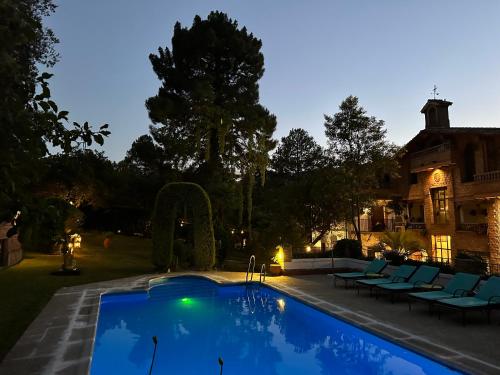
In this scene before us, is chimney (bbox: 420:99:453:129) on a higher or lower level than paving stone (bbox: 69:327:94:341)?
higher

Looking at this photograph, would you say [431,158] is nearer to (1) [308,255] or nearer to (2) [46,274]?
(1) [308,255]

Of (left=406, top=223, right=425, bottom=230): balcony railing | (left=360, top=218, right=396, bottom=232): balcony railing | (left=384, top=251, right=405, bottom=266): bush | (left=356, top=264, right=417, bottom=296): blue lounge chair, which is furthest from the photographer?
(left=360, top=218, right=396, bottom=232): balcony railing

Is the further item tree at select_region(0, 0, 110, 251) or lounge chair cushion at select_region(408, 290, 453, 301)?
lounge chair cushion at select_region(408, 290, 453, 301)

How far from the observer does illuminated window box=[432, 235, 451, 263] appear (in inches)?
1018

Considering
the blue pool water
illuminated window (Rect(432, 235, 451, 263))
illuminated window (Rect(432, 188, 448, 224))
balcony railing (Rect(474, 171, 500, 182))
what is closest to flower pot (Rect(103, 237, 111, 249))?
the blue pool water

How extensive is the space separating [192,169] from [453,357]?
23.3 meters

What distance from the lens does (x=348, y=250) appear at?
69.9 ft

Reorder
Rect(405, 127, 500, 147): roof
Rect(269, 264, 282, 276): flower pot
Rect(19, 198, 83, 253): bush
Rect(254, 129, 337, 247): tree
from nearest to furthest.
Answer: Rect(19, 198, 83, 253): bush → Rect(269, 264, 282, 276): flower pot → Rect(405, 127, 500, 147): roof → Rect(254, 129, 337, 247): tree

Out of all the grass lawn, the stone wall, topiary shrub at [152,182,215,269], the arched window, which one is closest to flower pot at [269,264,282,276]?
topiary shrub at [152,182,215,269]

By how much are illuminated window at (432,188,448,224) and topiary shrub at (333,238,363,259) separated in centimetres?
834

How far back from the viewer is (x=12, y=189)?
250 centimetres

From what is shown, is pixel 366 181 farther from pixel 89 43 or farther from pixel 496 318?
pixel 89 43

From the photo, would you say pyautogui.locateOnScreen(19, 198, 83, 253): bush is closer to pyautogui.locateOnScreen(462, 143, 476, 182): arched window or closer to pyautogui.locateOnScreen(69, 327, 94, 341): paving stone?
pyautogui.locateOnScreen(69, 327, 94, 341): paving stone

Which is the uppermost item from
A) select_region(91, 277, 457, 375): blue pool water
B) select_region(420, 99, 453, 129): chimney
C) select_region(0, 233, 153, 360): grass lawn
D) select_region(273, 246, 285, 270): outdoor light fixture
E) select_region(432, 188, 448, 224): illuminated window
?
select_region(420, 99, 453, 129): chimney
